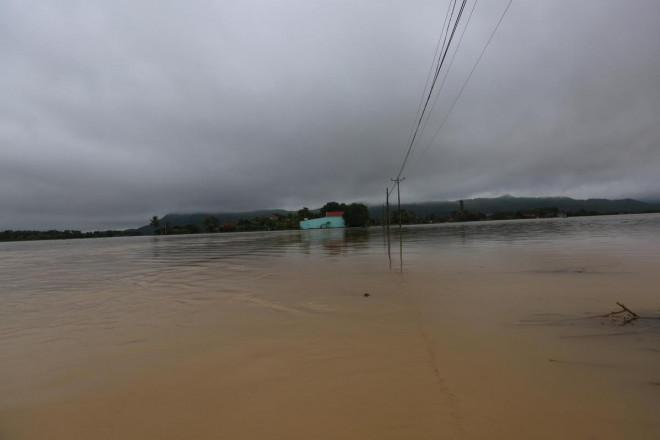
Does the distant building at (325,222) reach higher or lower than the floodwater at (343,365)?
higher

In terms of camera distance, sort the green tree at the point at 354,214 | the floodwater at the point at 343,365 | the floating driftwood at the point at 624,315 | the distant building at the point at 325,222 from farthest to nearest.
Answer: the green tree at the point at 354,214
the distant building at the point at 325,222
the floating driftwood at the point at 624,315
the floodwater at the point at 343,365

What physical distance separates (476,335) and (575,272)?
722 cm

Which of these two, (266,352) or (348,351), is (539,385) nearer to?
(348,351)

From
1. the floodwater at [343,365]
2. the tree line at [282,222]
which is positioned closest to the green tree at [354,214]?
the tree line at [282,222]

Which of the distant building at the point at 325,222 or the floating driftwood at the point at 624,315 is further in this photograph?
the distant building at the point at 325,222

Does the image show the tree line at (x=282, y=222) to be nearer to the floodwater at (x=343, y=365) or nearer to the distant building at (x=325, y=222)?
the distant building at (x=325, y=222)

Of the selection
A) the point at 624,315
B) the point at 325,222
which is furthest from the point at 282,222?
the point at 624,315

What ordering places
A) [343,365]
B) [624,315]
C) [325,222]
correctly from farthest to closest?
[325,222], [624,315], [343,365]

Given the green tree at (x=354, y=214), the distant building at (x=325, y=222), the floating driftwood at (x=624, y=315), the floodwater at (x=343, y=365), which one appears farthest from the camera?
the green tree at (x=354, y=214)

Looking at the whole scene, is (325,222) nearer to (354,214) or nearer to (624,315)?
(354,214)

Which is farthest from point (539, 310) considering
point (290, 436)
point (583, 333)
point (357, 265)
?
point (357, 265)

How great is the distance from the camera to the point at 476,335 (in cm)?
496

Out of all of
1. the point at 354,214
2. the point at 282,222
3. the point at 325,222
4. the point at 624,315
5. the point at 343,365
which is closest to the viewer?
the point at 343,365

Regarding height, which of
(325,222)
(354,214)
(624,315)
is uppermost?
(354,214)
